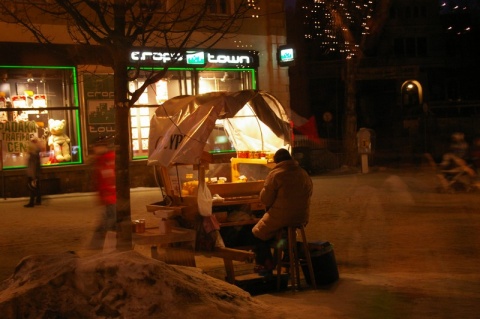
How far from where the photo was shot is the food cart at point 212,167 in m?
8.41

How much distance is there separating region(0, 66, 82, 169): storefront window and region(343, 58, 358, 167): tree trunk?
10462 mm

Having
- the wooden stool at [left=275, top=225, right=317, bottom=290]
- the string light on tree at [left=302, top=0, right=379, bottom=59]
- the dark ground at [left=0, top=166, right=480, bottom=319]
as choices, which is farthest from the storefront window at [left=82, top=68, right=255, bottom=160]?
the wooden stool at [left=275, top=225, right=317, bottom=290]

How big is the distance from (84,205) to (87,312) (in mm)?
11059

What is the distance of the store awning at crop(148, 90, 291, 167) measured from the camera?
27.9ft

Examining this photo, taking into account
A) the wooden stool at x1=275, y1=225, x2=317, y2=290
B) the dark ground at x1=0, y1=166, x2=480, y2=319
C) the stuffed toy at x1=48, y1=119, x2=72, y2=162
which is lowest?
the dark ground at x1=0, y1=166, x2=480, y2=319

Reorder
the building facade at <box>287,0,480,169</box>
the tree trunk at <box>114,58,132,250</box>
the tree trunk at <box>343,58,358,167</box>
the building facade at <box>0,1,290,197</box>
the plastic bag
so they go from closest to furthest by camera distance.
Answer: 1. the tree trunk at <box>114,58,132,250</box>
2. the plastic bag
3. the building facade at <box>0,1,290,197</box>
4. the tree trunk at <box>343,58,358,167</box>
5. the building facade at <box>287,0,480,169</box>

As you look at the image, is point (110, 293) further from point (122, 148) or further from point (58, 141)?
point (58, 141)

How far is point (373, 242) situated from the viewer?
11.1 meters

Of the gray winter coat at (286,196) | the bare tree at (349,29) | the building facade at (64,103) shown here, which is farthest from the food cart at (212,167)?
the bare tree at (349,29)

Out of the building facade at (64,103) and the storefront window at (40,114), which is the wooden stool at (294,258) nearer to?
the building facade at (64,103)

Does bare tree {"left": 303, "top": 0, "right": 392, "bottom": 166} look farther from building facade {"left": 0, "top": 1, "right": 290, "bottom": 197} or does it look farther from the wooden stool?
the wooden stool

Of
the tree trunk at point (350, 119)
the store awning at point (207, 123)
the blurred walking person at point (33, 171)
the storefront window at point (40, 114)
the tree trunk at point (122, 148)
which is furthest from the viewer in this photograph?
the tree trunk at point (350, 119)

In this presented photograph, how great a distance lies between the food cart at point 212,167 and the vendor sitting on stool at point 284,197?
45cm

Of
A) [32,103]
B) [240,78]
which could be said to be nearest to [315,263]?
[32,103]
